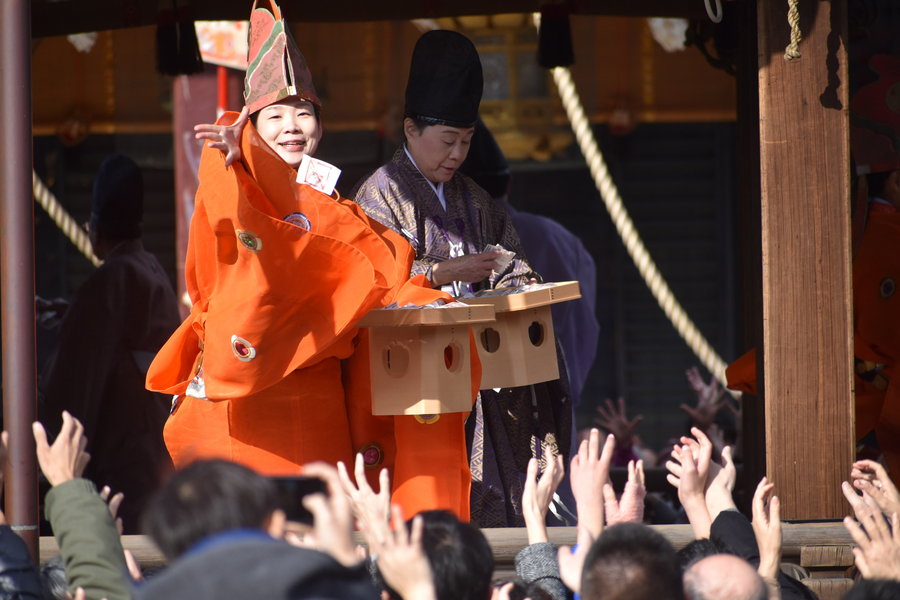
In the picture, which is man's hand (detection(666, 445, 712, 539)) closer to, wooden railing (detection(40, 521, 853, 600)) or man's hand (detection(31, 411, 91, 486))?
wooden railing (detection(40, 521, 853, 600))

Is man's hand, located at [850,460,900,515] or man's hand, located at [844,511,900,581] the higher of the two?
man's hand, located at [850,460,900,515]

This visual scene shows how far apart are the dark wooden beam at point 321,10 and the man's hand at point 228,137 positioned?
2320 millimetres

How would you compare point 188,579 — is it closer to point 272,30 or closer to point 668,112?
point 272,30

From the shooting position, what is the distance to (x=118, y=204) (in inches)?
211

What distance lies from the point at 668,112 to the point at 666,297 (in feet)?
3.94

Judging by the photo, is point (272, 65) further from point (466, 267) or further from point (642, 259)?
point (642, 259)

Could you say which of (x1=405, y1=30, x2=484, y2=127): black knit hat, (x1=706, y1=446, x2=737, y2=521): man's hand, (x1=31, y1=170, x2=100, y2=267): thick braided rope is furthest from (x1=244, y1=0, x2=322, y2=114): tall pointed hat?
(x1=31, y1=170, x2=100, y2=267): thick braided rope

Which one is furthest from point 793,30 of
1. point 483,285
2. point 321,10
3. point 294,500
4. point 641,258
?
point 641,258

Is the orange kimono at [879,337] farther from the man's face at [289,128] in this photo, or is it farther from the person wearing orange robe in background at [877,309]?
the man's face at [289,128]

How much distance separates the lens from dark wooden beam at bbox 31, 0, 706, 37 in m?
5.25

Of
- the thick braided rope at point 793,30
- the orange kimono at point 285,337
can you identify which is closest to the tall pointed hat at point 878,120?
the thick braided rope at point 793,30

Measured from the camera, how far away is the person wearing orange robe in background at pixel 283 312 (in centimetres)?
304

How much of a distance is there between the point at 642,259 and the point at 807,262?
4893 mm

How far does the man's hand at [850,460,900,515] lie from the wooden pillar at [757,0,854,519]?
0.05 m
